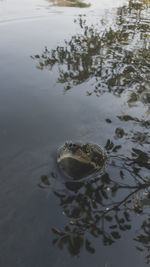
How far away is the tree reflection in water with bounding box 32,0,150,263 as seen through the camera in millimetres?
3871

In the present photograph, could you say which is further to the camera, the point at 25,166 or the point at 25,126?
the point at 25,126

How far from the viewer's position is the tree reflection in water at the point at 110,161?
3.87 meters

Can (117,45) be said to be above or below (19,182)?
above

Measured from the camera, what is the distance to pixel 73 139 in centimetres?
608

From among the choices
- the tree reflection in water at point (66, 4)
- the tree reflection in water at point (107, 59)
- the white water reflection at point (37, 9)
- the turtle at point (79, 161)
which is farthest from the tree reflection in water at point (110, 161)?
the tree reflection in water at point (66, 4)

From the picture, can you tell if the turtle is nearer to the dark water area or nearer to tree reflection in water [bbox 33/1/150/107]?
the dark water area

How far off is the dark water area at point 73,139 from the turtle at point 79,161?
20 cm

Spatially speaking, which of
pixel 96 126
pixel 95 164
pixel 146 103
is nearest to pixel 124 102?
pixel 146 103

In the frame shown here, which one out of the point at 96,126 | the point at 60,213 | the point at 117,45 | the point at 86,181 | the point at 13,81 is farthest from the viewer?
the point at 117,45

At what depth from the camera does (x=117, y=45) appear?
12.2 m

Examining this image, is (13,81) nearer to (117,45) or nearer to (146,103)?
(146,103)

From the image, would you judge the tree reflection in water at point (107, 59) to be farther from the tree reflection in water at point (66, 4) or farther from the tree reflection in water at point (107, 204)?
the tree reflection in water at point (66, 4)

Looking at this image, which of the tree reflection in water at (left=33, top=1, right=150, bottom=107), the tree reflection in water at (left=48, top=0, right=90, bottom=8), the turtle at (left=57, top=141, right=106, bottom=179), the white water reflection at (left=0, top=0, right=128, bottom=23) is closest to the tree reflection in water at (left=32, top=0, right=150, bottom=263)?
the tree reflection in water at (left=33, top=1, right=150, bottom=107)

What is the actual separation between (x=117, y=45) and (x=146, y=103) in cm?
631
